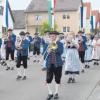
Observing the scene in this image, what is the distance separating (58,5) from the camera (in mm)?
87500

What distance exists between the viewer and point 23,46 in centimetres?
1558

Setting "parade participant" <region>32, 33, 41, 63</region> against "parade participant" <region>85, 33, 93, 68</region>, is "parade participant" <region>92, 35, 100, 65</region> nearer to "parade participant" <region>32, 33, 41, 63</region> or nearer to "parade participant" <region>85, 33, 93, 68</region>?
"parade participant" <region>85, 33, 93, 68</region>

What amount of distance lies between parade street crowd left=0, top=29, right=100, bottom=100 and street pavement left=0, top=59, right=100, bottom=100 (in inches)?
12.3

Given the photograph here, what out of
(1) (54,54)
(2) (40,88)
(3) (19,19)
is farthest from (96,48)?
(3) (19,19)

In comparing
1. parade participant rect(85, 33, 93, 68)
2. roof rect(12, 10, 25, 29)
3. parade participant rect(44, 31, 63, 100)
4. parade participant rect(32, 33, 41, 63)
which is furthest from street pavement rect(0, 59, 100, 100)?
roof rect(12, 10, 25, 29)

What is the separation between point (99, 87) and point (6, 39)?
22.2 feet

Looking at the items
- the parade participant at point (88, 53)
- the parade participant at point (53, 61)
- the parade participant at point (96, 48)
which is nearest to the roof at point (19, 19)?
the parade participant at point (96, 48)

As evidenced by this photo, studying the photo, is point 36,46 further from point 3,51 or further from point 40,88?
point 40,88

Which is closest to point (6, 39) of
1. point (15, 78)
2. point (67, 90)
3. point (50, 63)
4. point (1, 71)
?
point (1, 71)

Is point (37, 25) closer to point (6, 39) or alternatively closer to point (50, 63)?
point (6, 39)

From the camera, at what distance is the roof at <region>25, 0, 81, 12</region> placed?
86562mm

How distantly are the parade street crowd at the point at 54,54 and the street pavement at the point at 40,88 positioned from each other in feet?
1.02

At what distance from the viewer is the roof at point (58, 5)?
3408 inches

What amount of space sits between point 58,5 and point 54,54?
251ft
